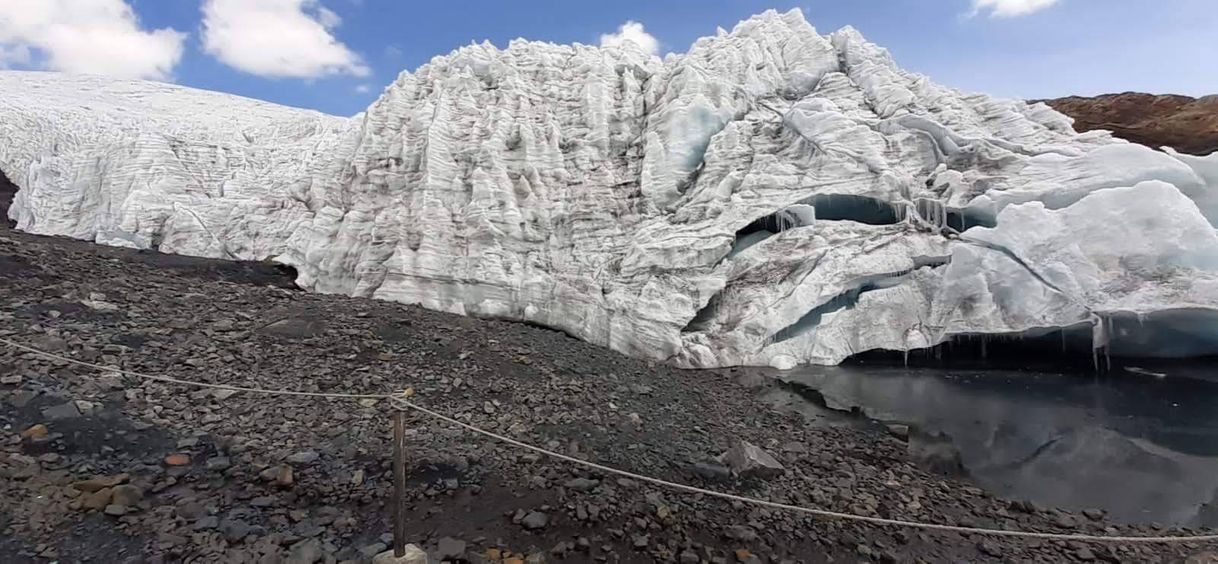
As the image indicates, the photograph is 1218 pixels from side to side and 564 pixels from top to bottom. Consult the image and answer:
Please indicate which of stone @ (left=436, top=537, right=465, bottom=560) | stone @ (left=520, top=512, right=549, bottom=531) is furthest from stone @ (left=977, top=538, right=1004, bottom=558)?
stone @ (left=436, top=537, right=465, bottom=560)

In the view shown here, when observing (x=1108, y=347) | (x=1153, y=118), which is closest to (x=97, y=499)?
(x=1108, y=347)

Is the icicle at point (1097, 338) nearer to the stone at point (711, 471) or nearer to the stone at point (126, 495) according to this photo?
the stone at point (711, 471)

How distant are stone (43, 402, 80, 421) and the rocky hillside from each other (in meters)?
29.2

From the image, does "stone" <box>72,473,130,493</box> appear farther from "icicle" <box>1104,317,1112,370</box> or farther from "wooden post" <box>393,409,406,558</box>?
"icicle" <box>1104,317,1112,370</box>

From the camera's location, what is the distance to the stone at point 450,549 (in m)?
3.92

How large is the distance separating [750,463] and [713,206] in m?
7.32

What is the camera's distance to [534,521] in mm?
4441

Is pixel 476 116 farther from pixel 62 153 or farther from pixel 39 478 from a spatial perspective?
pixel 62 153

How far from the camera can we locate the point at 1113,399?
8.98 m

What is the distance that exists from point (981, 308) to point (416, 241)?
1131cm

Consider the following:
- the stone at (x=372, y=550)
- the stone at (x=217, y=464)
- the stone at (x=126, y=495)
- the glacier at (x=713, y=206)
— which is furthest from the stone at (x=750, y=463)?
the stone at (x=126, y=495)

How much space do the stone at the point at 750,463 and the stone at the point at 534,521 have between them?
2.13 metres

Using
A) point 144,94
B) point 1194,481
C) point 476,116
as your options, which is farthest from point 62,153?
point 1194,481

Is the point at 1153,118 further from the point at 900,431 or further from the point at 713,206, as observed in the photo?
the point at 900,431
